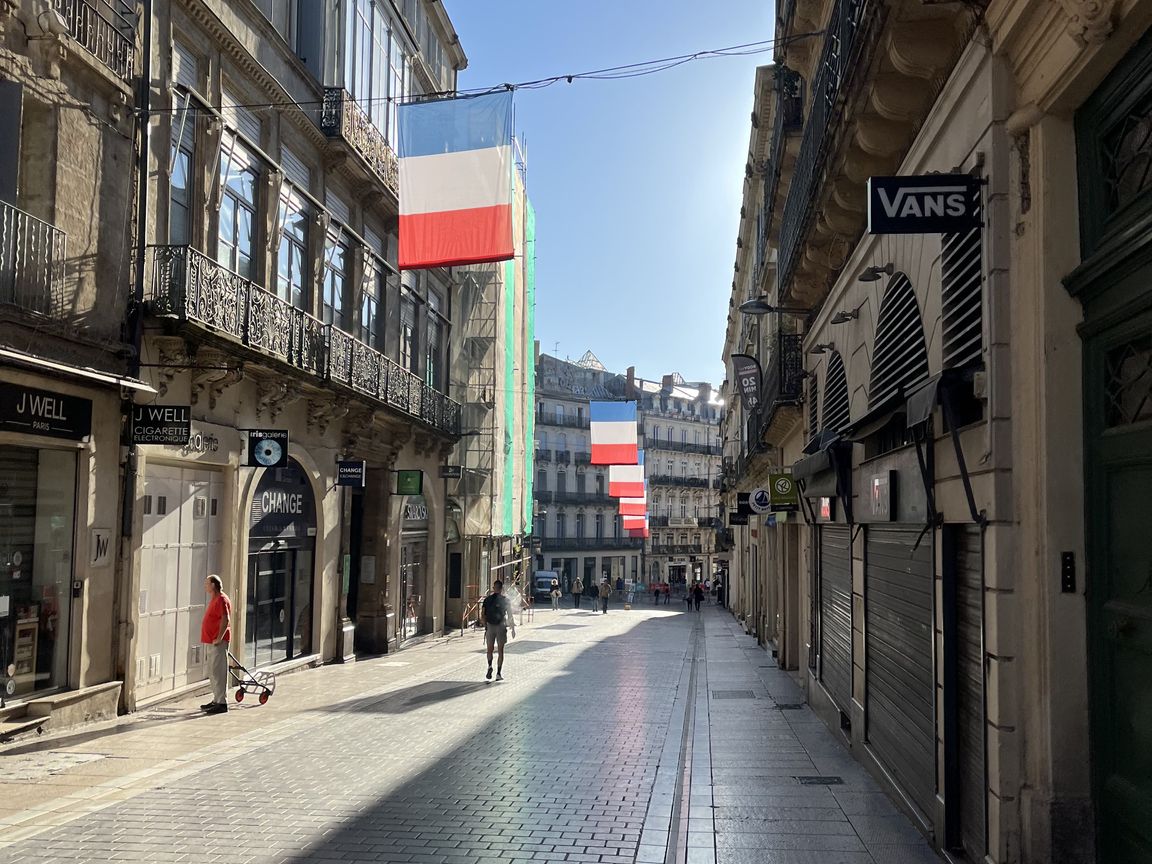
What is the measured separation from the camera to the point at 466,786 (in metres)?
9.00

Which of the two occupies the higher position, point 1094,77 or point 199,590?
point 1094,77

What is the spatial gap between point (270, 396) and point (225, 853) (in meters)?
10.4

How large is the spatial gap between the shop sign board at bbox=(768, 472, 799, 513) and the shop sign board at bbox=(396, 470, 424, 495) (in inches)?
327

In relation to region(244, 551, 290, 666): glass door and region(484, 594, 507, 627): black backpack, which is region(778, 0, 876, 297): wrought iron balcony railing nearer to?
region(484, 594, 507, 627): black backpack

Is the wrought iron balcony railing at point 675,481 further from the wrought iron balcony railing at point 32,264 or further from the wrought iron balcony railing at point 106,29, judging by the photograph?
the wrought iron balcony railing at point 32,264

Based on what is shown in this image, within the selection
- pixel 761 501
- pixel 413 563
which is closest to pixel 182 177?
pixel 761 501

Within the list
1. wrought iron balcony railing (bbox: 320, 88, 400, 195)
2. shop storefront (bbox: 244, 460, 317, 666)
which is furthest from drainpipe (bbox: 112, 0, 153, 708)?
wrought iron balcony railing (bbox: 320, 88, 400, 195)

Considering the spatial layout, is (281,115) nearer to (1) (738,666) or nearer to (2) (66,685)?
(2) (66,685)

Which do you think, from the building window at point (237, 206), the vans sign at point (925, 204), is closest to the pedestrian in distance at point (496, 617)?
the building window at point (237, 206)

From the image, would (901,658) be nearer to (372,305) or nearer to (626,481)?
(372,305)

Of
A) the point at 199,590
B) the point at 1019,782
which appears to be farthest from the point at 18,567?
the point at 1019,782

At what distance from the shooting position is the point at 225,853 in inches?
269

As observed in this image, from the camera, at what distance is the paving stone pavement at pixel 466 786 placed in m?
7.06

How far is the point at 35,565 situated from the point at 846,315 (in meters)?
9.19
